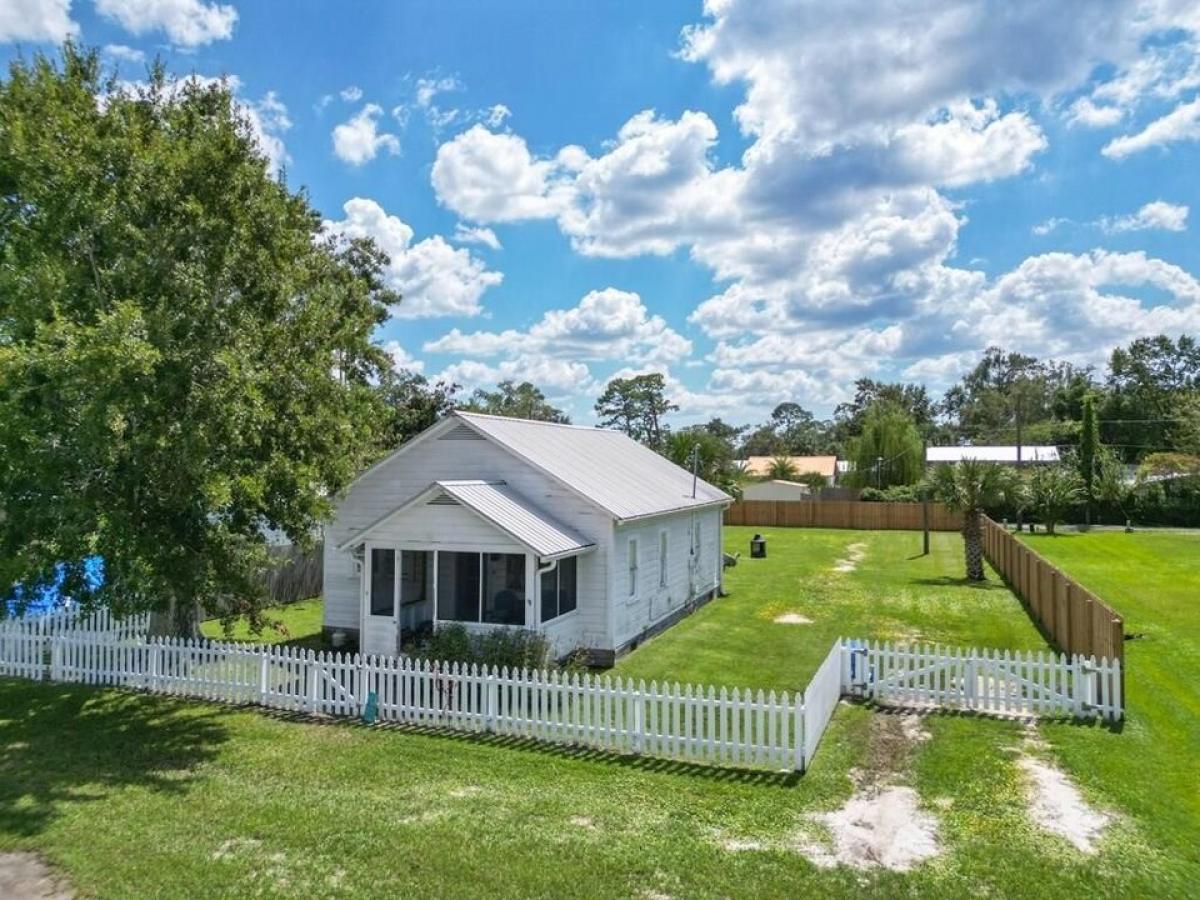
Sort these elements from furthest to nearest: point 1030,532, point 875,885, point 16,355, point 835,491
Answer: point 835,491, point 1030,532, point 16,355, point 875,885

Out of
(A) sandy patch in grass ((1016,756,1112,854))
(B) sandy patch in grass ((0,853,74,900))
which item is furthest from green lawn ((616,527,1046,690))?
(B) sandy patch in grass ((0,853,74,900))

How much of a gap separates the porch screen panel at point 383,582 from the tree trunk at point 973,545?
19254 millimetres

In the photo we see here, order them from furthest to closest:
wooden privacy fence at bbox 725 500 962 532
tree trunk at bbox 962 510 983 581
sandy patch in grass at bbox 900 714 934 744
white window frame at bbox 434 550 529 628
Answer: wooden privacy fence at bbox 725 500 962 532 < tree trunk at bbox 962 510 983 581 < white window frame at bbox 434 550 529 628 < sandy patch in grass at bbox 900 714 934 744

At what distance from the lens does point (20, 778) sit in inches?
371

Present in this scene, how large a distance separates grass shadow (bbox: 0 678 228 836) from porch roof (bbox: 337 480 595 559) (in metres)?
4.20

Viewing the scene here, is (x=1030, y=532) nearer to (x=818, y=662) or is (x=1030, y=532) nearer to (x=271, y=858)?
(x=818, y=662)

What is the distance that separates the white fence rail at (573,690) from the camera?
10164 mm

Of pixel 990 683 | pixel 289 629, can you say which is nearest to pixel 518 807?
pixel 990 683

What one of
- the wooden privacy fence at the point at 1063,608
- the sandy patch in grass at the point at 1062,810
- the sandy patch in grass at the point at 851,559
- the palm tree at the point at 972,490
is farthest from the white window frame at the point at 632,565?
the sandy patch in grass at the point at 851,559

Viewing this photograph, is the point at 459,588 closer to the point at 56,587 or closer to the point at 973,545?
the point at 56,587

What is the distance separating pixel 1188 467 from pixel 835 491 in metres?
22.3

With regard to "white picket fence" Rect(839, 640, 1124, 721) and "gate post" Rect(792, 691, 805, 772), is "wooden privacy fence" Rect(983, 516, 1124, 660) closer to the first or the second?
"white picket fence" Rect(839, 640, 1124, 721)

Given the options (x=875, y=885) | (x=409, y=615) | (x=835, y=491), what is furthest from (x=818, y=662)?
(x=835, y=491)

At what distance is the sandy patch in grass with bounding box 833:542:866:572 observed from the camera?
3109 centimetres
